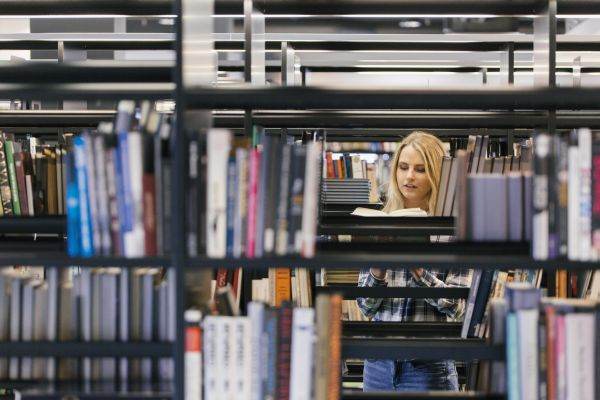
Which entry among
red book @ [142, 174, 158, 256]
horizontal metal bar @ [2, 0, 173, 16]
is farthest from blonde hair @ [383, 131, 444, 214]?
red book @ [142, 174, 158, 256]

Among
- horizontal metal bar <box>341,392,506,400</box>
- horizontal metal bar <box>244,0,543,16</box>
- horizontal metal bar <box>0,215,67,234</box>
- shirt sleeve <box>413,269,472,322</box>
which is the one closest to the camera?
horizontal metal bar <box>341,392,506,400</box>

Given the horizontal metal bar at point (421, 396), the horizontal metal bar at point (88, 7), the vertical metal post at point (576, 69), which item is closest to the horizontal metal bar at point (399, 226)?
the horizontal metal bar at point (421, 396)

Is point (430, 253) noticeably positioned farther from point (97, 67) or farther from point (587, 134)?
point (97, 67)

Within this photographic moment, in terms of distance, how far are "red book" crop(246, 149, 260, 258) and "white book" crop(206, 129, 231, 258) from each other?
5cm

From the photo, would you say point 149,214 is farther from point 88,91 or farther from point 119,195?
point 88,91

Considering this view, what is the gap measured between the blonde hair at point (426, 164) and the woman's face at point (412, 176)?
0.02m

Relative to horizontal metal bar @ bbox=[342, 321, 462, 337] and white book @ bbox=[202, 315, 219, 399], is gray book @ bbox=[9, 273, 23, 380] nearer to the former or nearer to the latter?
white book @ bbox=[202, 315, 219, 399]

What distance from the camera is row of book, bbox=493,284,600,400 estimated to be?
1.65 m

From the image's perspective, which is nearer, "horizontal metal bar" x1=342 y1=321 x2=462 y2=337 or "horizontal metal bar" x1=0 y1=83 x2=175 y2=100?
"horizontal metal bar" x1=0 y1=83 x2=175 y2=100

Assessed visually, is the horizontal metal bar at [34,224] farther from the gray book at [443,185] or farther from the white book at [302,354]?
the gray book at [443,185]

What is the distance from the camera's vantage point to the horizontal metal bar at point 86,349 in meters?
1.71

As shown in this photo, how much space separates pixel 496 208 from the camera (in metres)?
1.72

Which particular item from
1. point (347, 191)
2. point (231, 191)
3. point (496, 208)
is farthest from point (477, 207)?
point (347, 191)

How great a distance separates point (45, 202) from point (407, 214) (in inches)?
52.1
